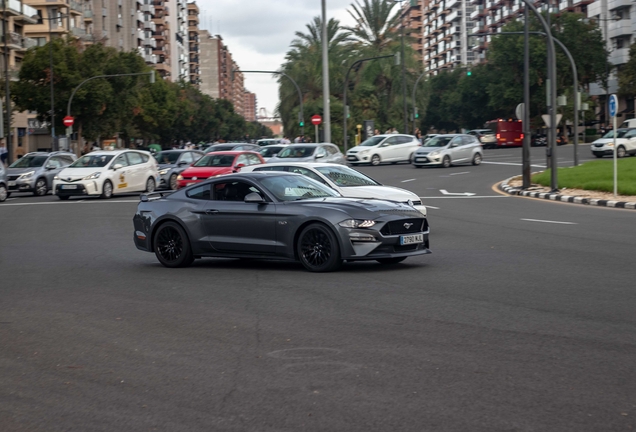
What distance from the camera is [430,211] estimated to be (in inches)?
881

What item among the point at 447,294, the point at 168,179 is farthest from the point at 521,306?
the point at 168,179

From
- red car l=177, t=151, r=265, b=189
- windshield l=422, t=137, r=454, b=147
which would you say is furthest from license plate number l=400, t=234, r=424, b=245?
windshield l=422, t=137, r=454, b=147

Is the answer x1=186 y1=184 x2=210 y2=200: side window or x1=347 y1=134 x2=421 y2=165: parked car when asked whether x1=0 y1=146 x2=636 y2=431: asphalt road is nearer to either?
x1=186 y1=184 x2=210 y2=200: side window

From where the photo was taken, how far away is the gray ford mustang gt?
11180 millimetres

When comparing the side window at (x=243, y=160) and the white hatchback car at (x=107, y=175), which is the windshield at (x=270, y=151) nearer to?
the white hatchback car at (x=107, y=175)

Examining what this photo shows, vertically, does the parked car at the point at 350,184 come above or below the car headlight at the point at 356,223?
above

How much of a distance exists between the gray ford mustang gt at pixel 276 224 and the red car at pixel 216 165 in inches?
618

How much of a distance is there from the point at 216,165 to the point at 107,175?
11.8 feet

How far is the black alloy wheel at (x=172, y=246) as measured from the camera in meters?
12.6

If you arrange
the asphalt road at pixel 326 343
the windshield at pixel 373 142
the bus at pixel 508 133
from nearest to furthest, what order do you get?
the asphalt road at pixel 326 343, the windshield at pixel 373 142, the bus at pixel 508 133

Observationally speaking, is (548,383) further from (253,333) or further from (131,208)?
(131,208)

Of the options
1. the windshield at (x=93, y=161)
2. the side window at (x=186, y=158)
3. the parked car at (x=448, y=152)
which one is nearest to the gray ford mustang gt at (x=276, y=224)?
the windshield at (x=93, y=161)

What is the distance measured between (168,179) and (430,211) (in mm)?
14377

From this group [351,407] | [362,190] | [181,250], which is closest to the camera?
[351,407]
